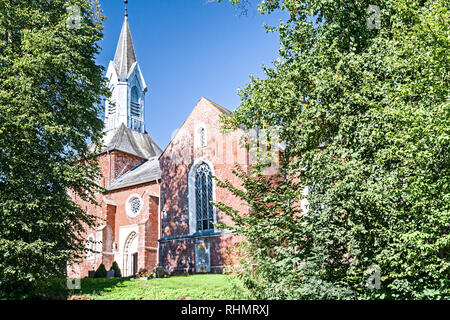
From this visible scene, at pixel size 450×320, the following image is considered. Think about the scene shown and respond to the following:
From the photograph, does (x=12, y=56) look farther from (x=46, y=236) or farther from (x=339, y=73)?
(x=339, y=73)

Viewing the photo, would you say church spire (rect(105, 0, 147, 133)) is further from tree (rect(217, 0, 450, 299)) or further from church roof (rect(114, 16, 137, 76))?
tree (rect(217, 0, 450, 299))

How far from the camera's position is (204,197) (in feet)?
79.4

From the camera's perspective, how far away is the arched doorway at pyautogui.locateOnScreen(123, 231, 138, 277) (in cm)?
2947

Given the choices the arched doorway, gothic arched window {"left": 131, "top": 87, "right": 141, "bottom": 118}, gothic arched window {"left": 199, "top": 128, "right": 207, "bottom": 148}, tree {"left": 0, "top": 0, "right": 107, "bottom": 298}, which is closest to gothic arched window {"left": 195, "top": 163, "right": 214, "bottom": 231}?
gothic arched window {"left": 199, "top": 128, "right": 207, "bottom": 148}

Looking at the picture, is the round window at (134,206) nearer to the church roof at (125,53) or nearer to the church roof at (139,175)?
the church roof at (139,175)

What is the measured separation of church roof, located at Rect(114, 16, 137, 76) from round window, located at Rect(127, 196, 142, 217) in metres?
16.9

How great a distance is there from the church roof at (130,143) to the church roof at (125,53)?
7155 mm

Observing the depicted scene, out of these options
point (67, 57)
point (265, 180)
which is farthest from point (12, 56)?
point (265, 180)

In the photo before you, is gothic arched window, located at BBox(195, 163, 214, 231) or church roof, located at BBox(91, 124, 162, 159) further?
church roof, located at BBox(91, 124, 162, 159)

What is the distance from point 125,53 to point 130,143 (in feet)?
40.3

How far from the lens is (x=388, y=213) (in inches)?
364

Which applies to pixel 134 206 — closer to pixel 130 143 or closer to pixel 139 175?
pixel 139 175

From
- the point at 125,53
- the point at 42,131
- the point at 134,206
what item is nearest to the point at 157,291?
the point at 42,131
